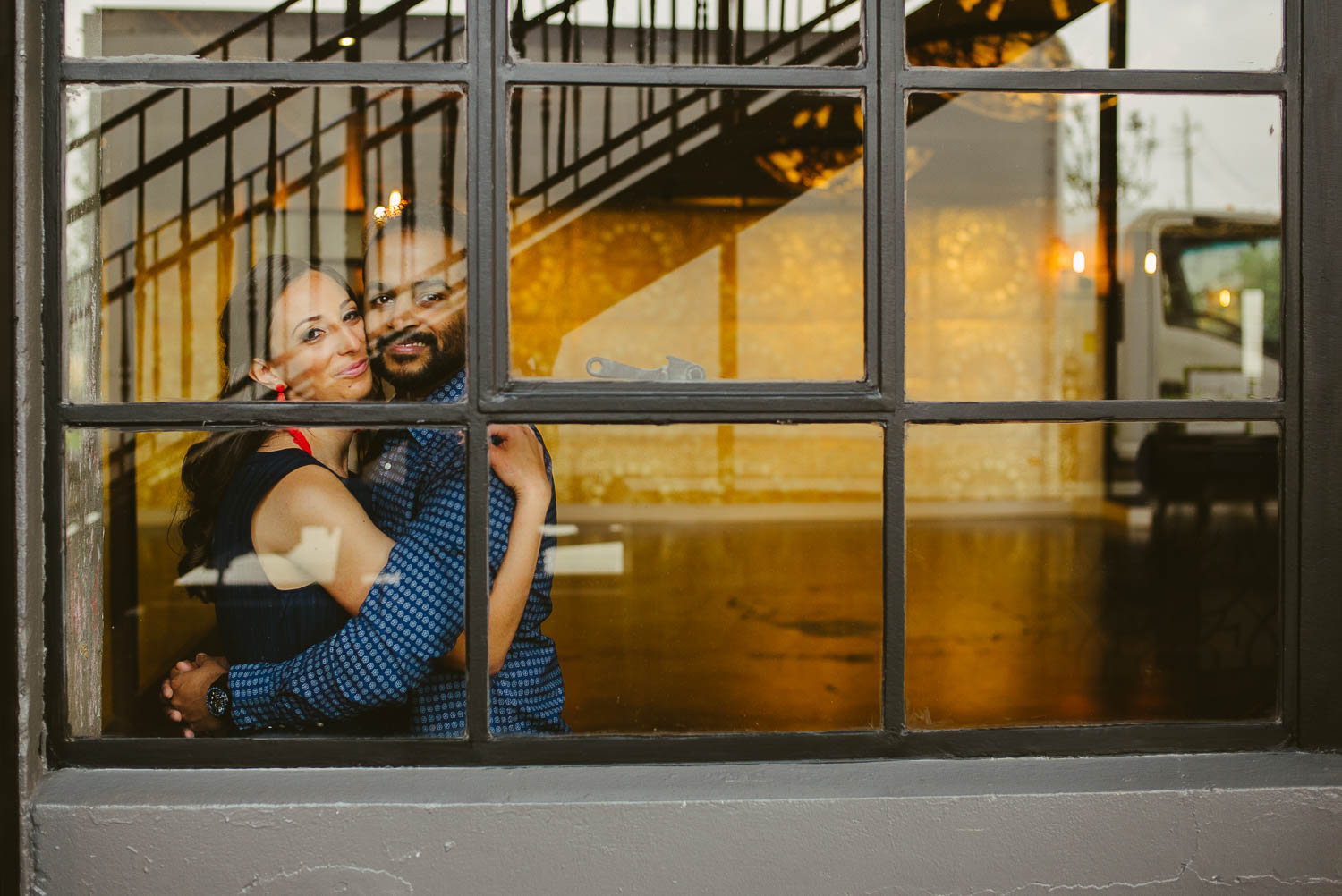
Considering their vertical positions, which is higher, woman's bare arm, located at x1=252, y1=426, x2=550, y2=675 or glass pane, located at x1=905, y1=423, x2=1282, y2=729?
woman's bare arm, located at x1=252, y1=426, x2=550, y2=675

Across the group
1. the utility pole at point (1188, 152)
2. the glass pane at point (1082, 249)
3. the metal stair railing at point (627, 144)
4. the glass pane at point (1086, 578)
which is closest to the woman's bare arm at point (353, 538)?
the glass pane at point (1086, 578)

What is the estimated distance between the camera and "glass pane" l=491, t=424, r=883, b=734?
13.3ft

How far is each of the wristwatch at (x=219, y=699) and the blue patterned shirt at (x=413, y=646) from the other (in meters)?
0.02

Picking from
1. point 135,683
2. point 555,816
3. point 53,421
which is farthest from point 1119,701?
point 53,421

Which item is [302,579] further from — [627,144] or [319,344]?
[627,144]

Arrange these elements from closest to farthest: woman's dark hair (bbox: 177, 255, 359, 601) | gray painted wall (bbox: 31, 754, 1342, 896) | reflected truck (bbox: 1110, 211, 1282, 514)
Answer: gray painted wall (bbox: 31, 754, 1342, 896) → woman's dark hair (bbox: 177, 255, 359, 601) → reflected truck (bbox: 1110, 211, 1282, 514)

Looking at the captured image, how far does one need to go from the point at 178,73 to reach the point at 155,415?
Result: 1.75ft

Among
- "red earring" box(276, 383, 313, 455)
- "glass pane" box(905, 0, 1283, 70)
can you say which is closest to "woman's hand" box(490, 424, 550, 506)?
"red earring" box(276, 383, 313, 455)

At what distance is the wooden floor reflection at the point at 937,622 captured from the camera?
371 cm

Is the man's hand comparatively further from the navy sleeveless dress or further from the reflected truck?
the reflected truck

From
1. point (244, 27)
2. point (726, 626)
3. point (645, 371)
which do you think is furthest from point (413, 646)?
point (726, 626)

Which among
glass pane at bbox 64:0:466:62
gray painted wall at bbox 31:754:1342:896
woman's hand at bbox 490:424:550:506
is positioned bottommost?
gray painted wall at bbox 31:754:1342:896

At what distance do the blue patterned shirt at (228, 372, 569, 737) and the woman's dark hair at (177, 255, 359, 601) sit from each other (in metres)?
0.32

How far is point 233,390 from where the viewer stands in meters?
1.98
